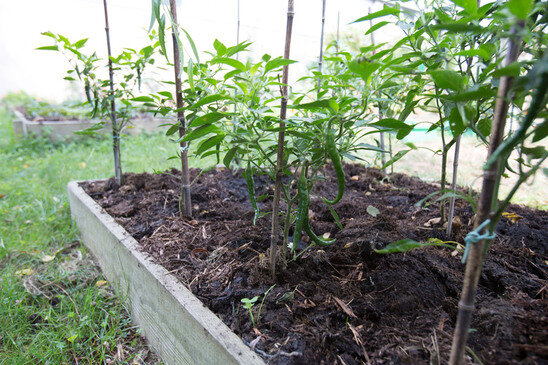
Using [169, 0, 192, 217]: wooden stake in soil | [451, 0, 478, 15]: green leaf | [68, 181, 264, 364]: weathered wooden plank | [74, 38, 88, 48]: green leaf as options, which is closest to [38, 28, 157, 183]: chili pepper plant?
[74, 38, 88, 48]: green leaf

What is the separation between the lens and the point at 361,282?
118 cm

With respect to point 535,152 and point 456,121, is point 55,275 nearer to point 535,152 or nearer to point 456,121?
point 456,121

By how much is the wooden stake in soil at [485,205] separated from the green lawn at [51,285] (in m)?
1.18

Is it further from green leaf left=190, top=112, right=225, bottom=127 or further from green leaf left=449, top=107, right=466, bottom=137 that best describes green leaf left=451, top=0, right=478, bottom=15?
green leaf left=190, top=112, right=225, bottom=127

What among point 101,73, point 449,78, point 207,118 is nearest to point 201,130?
point 207,118

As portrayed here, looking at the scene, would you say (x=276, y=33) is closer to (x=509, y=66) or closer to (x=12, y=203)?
(x=12, y=203)

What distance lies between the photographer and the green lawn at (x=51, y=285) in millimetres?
1424

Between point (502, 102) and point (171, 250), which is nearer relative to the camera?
point (502, 102)

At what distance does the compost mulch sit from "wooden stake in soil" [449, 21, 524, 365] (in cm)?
16

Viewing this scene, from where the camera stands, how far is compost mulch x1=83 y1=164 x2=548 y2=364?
2.92 feet

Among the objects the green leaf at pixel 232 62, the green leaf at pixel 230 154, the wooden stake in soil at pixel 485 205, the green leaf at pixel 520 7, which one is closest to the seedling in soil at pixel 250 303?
the green leaf at pixel 230 154

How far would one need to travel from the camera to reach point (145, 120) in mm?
5074

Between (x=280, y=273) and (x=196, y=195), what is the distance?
0.97 metres

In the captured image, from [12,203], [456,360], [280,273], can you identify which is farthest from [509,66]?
[12,203]
